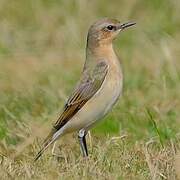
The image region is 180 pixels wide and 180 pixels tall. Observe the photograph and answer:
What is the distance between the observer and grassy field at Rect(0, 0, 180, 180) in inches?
292

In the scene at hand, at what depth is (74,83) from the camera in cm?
1089

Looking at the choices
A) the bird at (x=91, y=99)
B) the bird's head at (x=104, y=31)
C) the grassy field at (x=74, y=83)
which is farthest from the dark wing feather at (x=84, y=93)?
the bird's head at (x=104, y=31)

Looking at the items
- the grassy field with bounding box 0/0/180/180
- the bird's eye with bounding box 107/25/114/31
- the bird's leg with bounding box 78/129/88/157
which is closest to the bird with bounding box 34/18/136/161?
the bird's leg with bounding box 78/129/88/157

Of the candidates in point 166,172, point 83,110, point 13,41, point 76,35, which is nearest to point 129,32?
point 76,35

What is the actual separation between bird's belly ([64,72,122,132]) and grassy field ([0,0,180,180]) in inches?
8.7

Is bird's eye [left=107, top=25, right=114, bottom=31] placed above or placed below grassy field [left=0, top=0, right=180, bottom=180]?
above

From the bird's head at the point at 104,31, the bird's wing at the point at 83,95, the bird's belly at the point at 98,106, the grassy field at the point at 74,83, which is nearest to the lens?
the grassy field at the point at 74,83

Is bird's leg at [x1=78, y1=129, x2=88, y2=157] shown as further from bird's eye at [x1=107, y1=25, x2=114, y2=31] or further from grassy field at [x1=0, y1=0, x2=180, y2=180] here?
bird's eye at [x1=107, y1=25, x2=114, y2=31]

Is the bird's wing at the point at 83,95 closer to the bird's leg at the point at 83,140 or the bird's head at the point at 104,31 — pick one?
the bird's leg at the point at 83,140

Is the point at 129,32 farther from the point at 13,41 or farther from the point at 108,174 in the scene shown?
the point at 108,174

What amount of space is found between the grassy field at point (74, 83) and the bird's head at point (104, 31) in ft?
2.44

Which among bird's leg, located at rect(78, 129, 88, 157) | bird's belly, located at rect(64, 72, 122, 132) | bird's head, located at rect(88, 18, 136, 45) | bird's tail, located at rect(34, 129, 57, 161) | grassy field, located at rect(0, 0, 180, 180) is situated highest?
bird's head, located at rect(88, 18, 136, 45)

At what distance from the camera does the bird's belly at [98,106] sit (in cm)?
798

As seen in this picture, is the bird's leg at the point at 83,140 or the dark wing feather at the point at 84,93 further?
the dark wing feather at the point at 84,93
